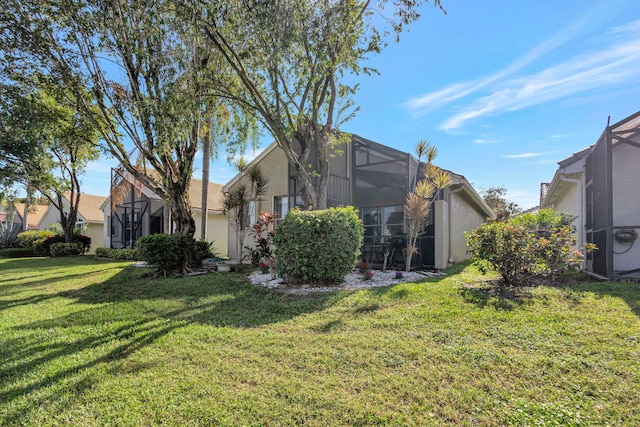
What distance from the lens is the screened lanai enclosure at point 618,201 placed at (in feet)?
22.6

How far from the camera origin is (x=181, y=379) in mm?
3029

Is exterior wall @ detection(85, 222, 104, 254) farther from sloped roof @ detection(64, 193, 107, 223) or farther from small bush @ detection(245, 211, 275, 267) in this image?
small bush @ detection(245, 211, 275, 267)

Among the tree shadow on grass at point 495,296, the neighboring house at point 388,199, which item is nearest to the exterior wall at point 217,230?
the neighboring house at point 388,199

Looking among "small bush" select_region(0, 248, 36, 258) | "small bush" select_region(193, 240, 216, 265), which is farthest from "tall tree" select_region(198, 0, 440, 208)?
"small bush" select_region(0, 248, 36, 258)

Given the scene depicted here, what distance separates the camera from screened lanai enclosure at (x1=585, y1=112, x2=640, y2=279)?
6.88 m

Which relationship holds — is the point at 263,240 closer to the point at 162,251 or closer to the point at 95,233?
the point at 162,251

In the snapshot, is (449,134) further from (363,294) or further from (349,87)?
(363,294)

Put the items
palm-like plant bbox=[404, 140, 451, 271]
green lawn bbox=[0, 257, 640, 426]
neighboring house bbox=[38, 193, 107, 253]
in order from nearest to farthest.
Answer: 1. green lawn bbox=[0, 257, 640, 426]
2. palm-like plant bbox=[404, 140, 451, 271]
3. neighboring house bbox=[38, 193, 107, 253]

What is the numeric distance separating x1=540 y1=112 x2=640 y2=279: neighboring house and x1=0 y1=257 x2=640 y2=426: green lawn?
1.76 metres

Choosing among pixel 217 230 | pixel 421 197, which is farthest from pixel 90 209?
pixel 421 197

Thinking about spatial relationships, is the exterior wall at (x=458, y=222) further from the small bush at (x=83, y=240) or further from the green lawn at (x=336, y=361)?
the small bush at (x=83, y=240)

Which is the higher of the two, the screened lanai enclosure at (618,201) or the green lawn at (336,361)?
the screened lanai enclosure at (618,201)

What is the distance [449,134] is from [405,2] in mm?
6758

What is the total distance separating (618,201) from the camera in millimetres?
7773
